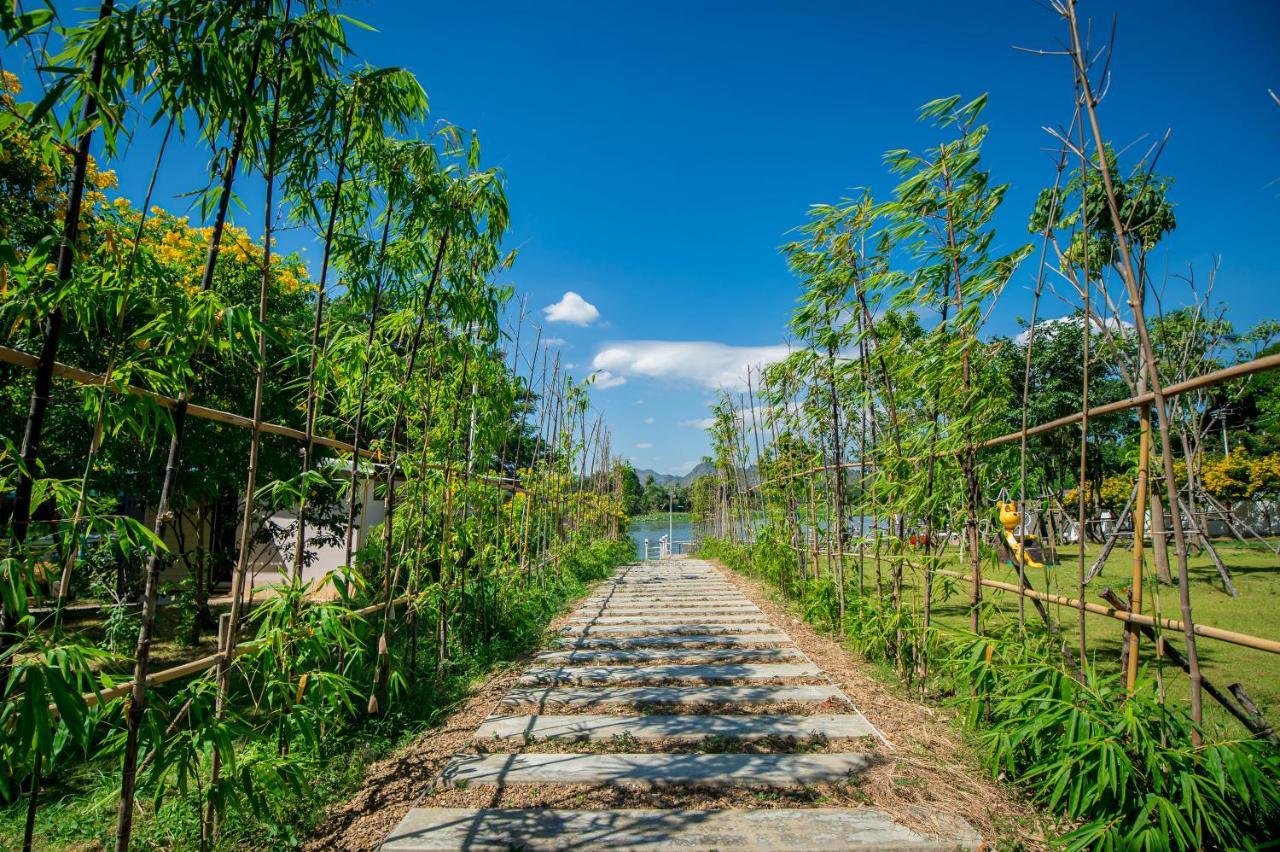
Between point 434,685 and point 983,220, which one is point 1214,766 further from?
point 434,685

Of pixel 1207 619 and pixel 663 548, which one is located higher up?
pixel 1207 619

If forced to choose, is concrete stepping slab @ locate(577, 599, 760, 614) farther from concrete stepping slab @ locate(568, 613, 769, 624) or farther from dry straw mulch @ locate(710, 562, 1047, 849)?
dry straw mulch @ locate(710, 562, 1047, 849)

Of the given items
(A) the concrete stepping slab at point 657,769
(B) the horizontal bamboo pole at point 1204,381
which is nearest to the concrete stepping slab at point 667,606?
(A) the concrete stepping slab at point 657,769

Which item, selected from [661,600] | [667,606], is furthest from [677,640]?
[661,600]

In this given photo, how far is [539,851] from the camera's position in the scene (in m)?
2.17

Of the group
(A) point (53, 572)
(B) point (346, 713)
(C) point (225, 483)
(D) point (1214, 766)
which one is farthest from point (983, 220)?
(C) point (225, 483)

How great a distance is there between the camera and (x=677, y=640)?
552 cm

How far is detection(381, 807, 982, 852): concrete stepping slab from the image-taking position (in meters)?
2.20

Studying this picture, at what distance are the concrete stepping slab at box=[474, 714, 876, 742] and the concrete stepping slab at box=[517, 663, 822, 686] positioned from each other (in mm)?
714

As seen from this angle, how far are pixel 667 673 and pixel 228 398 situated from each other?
4.24 metres

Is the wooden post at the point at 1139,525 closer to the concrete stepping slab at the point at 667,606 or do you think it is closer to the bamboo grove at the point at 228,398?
the bamboo grove at the point at 228,398

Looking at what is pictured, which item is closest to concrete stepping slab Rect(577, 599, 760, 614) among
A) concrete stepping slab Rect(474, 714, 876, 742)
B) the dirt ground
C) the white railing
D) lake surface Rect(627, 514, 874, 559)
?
lake surface Rect(627, 514, 874, 559)

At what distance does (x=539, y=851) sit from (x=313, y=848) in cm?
84

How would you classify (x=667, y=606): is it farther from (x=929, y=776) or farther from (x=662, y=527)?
(x=662, y=527)
